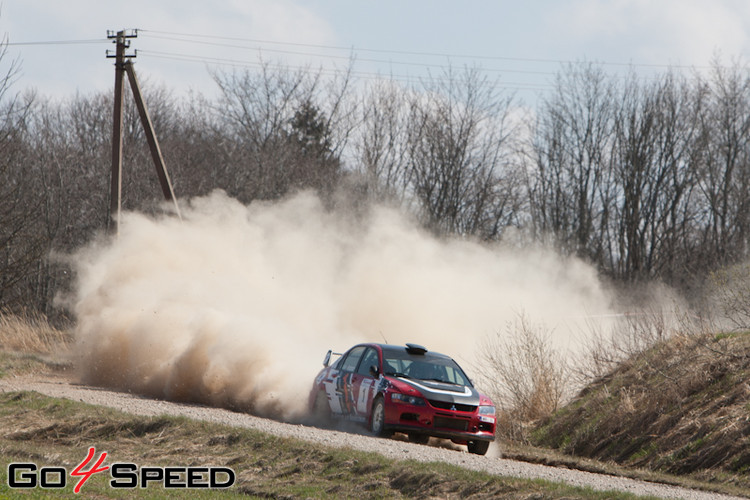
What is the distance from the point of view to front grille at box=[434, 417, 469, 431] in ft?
49.9

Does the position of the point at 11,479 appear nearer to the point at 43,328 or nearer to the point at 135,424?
the point at 135,424

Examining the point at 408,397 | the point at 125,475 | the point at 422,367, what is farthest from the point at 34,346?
the point at 125,475

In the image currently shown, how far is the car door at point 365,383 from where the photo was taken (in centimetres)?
1593

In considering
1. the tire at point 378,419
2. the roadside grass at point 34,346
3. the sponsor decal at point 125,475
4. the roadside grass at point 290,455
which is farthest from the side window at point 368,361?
the roadside grass at point 34,346

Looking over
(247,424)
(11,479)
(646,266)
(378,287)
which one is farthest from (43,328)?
(646,266)

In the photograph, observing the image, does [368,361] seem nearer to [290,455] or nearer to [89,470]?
[290,455]

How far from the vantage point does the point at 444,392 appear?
15500 mm

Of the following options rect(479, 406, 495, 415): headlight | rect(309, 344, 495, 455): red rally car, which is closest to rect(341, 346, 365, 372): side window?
rect(309, 344, 495, 455): red rally car

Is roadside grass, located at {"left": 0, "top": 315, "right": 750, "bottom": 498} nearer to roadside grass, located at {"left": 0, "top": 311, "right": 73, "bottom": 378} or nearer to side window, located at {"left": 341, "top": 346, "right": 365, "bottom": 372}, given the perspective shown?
side window, located at {"left": 341, "top": 346, "right": 365, "bottom": 372}

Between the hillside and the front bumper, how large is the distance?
3.28 meters

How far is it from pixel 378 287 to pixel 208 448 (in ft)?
64.1

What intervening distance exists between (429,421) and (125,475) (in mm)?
5539

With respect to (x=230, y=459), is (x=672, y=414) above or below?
above

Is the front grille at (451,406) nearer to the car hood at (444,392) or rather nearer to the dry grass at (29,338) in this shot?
the car hood at (444,392)
